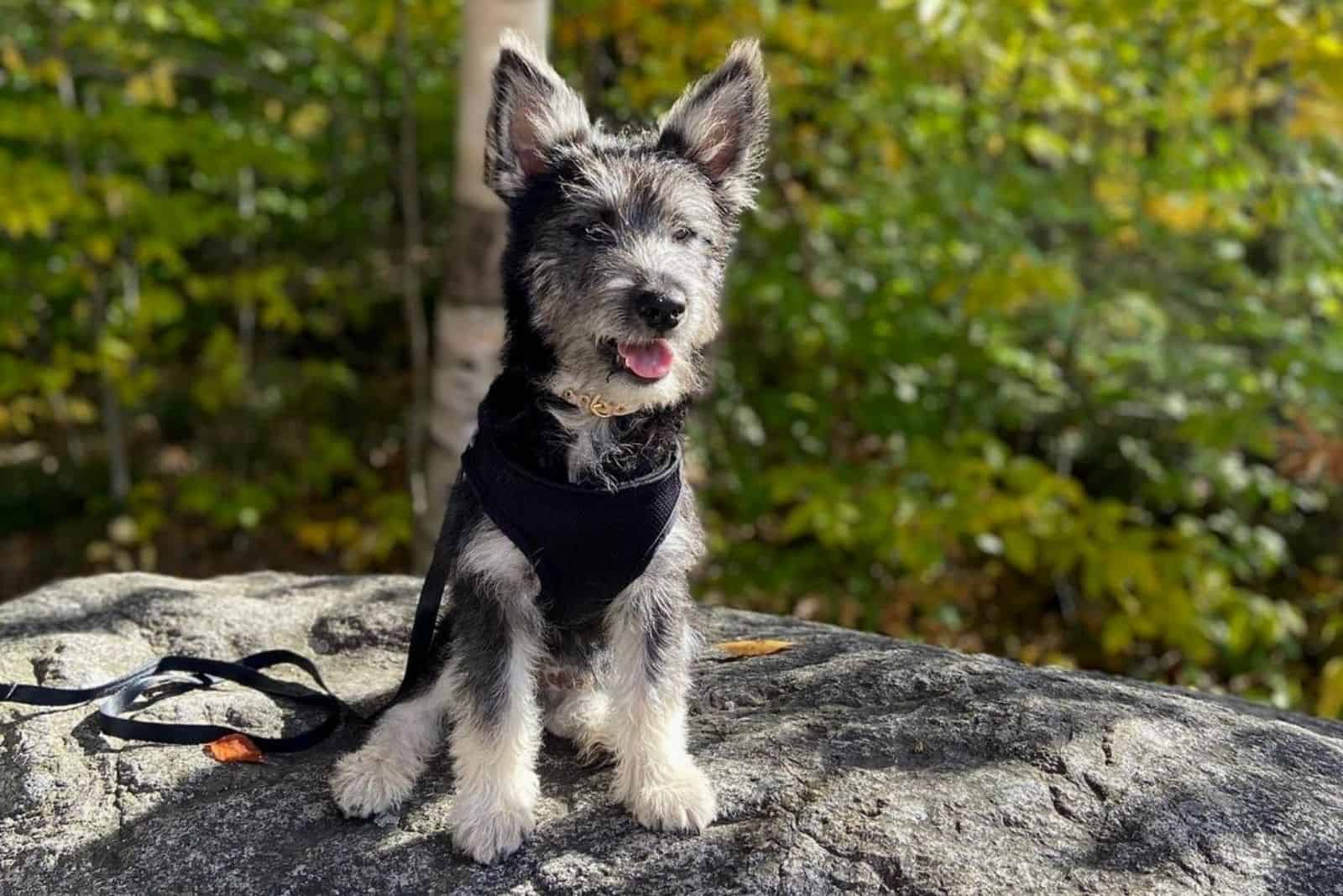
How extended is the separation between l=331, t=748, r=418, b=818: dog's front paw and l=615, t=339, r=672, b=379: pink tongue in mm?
1371

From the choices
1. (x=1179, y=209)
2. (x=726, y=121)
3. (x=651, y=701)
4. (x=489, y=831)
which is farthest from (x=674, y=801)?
(x=1179, y=209)

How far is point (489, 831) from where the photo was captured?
294 cm

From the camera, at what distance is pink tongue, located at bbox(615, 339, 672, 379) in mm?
3037

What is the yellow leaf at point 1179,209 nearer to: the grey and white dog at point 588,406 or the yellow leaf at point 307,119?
the grey and white dog at point 588,406

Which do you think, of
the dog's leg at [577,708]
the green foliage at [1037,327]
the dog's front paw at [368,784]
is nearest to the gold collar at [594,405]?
the dog's leg at [577,708]

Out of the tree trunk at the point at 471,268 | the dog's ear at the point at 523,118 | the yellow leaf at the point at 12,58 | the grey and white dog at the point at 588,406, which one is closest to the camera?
the grey and white dog at the point at 588,406

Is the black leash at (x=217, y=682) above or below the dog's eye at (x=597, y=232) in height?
below

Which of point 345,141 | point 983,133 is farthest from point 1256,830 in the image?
point 345,141

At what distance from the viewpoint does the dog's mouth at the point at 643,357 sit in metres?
3.04

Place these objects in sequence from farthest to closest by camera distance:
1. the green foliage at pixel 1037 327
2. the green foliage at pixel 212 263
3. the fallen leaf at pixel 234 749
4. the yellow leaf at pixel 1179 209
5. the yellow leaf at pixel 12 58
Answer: the green foliage at pixel 212 263 → the yellow leaf at pixel 12 58 → the yellow leaf at pixel 1179 209 → the green foliage at pixel 1037 327 → the fallen leaf at pixel 234 749

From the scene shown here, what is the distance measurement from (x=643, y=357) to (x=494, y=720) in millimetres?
1086

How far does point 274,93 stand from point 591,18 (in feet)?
9.98

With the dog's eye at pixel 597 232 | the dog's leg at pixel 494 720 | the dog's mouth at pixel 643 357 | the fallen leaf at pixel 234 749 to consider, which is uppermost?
the dog's eye at pixel 597 232

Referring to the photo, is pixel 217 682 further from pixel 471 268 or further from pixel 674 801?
pixel 471 268
